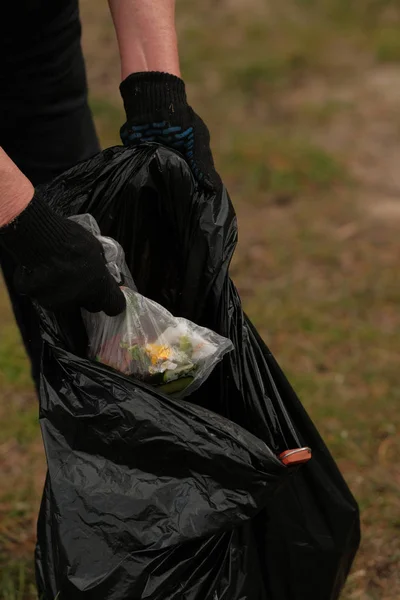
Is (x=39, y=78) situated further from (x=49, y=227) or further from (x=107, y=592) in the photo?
(x=107, y=592)

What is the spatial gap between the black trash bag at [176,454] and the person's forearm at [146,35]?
18cm

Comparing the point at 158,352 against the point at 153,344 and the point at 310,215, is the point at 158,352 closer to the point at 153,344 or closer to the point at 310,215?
the point at 153,344

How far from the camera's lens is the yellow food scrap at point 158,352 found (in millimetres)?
1352

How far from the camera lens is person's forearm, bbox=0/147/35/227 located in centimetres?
121

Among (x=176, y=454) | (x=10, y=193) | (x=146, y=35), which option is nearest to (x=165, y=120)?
(x=146, y=35)

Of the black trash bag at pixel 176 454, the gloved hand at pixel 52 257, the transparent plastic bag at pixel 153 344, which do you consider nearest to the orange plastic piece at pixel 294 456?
the black trash bag at pixel 176 454

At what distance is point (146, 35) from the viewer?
1507mm

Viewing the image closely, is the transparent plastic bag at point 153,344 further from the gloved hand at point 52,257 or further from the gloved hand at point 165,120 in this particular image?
the gloved hand at point 165,120

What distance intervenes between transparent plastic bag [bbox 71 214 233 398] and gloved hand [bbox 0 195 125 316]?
0.35 ft

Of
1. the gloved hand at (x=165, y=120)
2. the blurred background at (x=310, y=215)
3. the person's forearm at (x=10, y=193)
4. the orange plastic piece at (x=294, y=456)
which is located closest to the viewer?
the person's forearm at (x=10, y=193)

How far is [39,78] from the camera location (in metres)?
1.65

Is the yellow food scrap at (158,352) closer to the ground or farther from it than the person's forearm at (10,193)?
closer to the ground

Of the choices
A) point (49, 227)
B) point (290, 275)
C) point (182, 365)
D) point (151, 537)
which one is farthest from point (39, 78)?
point (290, 275)

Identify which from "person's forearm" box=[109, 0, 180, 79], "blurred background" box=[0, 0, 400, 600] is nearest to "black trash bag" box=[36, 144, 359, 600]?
"person's forearm" box=[109, 0, 180, 79]
